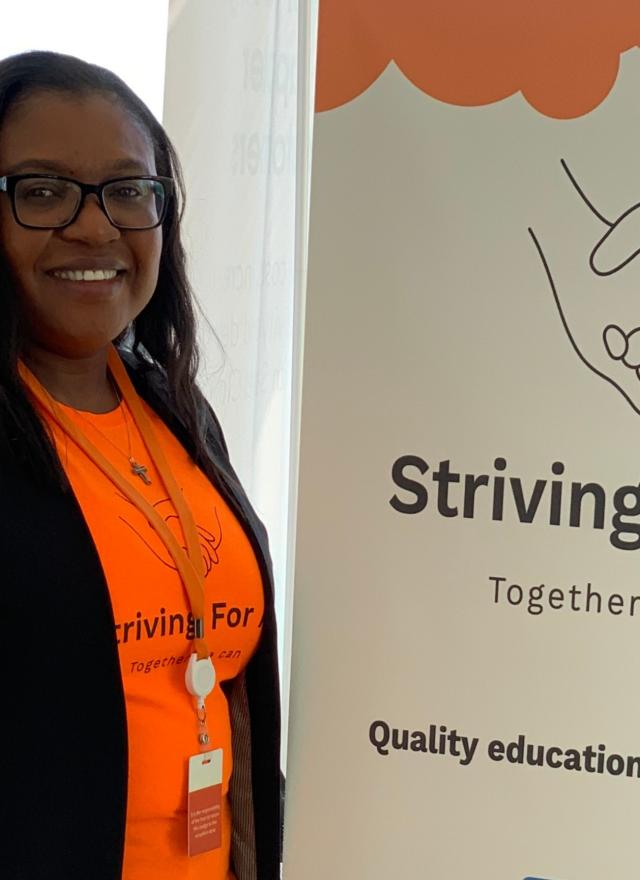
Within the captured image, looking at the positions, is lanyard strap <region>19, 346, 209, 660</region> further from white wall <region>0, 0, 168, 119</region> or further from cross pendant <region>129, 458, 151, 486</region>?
white wall <region>0, 0, 168, 119</region>

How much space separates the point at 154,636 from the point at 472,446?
401 mm

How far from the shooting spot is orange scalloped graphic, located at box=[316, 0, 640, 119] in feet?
3.69

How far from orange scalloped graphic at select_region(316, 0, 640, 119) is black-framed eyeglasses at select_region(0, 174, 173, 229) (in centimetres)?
23

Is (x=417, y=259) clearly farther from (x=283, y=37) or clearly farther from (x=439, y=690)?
(x=283, y=37)

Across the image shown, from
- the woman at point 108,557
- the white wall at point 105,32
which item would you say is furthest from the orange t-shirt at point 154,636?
the white wall at point 105,32

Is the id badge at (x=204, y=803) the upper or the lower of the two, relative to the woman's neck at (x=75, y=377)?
→ lower

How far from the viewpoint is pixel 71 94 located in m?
1.18

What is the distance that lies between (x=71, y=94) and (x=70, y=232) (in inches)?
6.0

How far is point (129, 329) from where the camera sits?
56.2 inches

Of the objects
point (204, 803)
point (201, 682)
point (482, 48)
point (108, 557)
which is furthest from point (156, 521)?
point (482, 48)

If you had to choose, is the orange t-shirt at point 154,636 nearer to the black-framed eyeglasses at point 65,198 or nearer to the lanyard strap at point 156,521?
the lanyard strap at point 156,521

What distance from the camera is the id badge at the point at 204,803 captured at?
1.20 metres

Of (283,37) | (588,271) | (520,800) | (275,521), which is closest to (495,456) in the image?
(588,271)

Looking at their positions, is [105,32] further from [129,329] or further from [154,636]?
[154,636]
